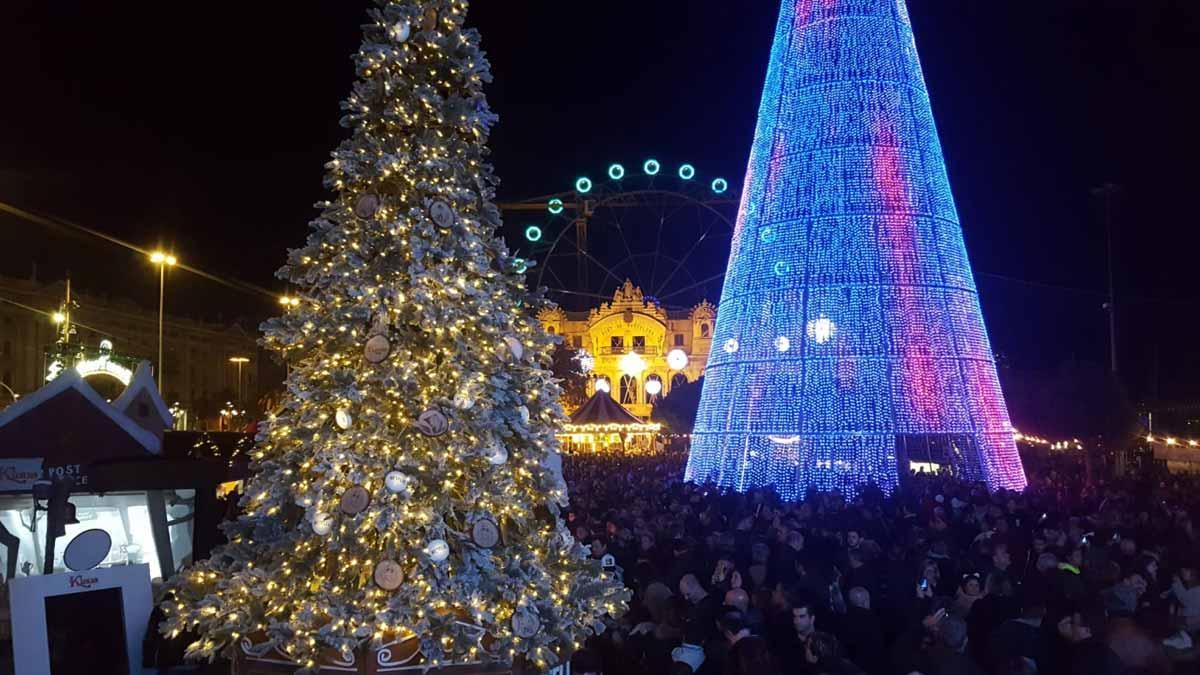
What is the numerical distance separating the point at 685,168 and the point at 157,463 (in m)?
51.5

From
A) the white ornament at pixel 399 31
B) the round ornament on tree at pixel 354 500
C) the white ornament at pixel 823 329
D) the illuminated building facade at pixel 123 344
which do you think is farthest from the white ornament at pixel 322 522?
the illuminated building facade at pixel 123 344

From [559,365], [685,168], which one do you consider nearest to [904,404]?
[559,365]

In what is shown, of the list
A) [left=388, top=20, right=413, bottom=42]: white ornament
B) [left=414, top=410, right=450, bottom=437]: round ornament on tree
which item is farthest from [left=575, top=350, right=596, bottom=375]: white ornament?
[left=414, top=410, right=450, bottom=437]: round ornament on tree

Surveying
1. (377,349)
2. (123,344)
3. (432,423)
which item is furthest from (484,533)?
(123,344)

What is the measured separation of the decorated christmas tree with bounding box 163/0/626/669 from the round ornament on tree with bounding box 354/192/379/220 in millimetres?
14

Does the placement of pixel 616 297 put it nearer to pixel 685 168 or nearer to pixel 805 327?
pixel 685 168

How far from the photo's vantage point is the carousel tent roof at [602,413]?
35.3 m

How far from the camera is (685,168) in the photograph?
61.2 meters

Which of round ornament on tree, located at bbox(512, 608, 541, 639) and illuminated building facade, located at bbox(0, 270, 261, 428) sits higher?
illuminated building facade, located at bbox(0, 270, 261, 428)

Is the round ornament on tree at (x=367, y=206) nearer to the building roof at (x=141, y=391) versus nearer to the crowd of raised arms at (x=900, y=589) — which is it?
the crowd of raised arms at (x=900, y=589)

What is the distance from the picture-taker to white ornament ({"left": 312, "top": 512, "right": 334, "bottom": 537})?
6395mm

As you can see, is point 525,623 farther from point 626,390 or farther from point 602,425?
point 626,390

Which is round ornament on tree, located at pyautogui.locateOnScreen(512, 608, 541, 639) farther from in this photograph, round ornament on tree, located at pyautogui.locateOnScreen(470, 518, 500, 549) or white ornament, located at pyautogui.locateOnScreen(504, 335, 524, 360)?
white ornament, located at pyautogui.locateOnScreen(504, 335, 524, 360)

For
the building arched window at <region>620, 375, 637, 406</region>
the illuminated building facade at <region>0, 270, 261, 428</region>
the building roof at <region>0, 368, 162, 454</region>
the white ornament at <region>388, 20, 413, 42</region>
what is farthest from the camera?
the building arched window at <region>620, 375, 637, 406</region>
